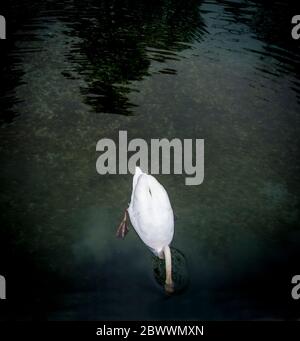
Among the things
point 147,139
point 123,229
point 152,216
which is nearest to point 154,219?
point 152,216

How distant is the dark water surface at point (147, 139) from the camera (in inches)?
136

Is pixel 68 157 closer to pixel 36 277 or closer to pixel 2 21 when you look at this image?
pixel 36 277

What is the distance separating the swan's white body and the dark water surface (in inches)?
11.4

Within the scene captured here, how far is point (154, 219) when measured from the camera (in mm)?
3406

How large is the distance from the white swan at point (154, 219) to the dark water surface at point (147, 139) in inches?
9.6

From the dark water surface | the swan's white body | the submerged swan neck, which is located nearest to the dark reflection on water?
the dark water surface

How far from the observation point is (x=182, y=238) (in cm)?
380

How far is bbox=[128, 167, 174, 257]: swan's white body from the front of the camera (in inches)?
134

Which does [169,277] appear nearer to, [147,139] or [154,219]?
[154,219]

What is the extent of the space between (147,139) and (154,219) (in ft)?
5.38

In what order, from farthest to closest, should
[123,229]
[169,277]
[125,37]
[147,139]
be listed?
[125,37], [147,139], [123,229], [169,277]

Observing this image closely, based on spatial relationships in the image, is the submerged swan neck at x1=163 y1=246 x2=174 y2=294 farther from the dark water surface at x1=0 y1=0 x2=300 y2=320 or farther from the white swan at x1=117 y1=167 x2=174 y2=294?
the dark water surface at x1=0 y1=0 x2=300 y2=320

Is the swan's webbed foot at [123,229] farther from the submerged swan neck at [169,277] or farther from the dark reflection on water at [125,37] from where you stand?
the dark reflection on water at [125,37]
